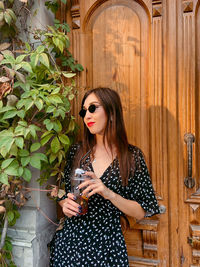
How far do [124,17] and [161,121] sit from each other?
2.48 feet

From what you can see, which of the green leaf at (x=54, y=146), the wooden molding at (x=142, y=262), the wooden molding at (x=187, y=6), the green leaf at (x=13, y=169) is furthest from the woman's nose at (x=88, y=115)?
the wooden molding at (x=142, y=262)

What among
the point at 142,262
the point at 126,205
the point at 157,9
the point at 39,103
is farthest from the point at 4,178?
the point at 157,9

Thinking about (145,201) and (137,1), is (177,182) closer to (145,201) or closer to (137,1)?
(145,201)

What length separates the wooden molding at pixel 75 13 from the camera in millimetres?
1611

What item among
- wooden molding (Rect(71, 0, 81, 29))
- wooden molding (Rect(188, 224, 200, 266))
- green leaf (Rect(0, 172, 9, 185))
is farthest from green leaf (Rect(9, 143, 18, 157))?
wooden molding (Rect(188, 224, 200, 266))

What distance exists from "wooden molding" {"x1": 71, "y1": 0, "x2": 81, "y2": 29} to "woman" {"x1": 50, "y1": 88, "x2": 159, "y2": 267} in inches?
24.8

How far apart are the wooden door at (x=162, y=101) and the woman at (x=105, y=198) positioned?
25cm

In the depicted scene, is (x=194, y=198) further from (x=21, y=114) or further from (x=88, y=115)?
(x=21, y=114)

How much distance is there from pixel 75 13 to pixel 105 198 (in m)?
1.30

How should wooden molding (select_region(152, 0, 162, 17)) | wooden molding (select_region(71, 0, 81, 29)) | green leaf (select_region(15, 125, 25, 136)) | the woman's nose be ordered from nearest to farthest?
green leaf (select_region(15, 125, 25, 136)) → the woman's nose → wooden molding (select_region(152, 0, 162, 17)) → wooden molding (select_region(71, 0, 81, 29))

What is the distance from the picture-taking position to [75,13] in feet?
5.32

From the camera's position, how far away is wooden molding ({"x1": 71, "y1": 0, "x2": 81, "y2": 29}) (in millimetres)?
1611

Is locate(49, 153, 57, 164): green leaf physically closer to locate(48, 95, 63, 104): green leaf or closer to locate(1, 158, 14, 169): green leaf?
locate(1, 158, 14, 169): green leaf

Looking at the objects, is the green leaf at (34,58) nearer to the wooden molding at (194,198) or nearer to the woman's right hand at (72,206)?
the woman's right hand at (72,206)
